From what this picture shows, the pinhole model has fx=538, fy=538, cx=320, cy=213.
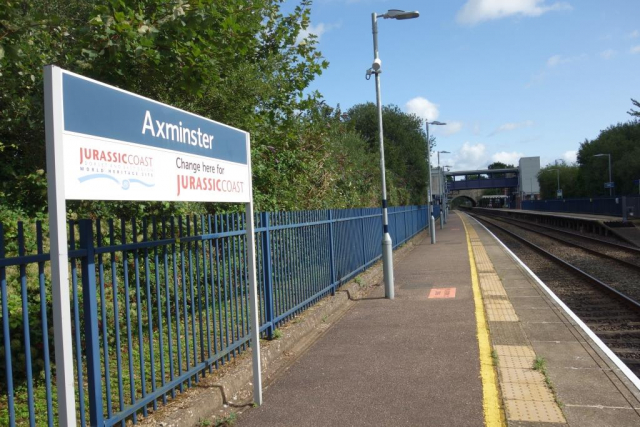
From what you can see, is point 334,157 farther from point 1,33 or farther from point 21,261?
point 21,261

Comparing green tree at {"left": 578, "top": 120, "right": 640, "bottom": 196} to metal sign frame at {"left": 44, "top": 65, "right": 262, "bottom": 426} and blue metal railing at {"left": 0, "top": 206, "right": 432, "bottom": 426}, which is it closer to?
blue metal railing at {"left": 0, "top": 206, "right": 432, "bottom": 426}

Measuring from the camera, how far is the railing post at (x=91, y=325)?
321 centimetres

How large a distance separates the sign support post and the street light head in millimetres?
9059

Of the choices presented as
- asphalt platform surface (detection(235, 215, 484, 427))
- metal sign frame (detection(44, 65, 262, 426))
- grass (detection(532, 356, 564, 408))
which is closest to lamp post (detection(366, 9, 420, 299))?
asphalt platform surface (detection(235, 215, 484, 427))

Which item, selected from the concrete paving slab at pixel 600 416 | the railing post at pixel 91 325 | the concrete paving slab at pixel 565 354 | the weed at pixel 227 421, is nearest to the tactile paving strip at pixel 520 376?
the concrete paving slab at pixel 565 354

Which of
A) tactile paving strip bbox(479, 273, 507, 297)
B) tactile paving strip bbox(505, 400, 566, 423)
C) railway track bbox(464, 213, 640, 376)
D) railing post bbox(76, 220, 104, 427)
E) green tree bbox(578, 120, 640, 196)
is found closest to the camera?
railing post bbox(76, 220, 104, 427)

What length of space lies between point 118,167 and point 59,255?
2.34 feet

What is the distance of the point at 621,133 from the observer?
6272 cm

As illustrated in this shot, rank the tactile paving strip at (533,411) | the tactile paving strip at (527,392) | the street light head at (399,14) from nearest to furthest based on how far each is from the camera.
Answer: the tactile paving strip at (533,411) < the tactile paving strip at (527,392) < the street light head at (399,14)

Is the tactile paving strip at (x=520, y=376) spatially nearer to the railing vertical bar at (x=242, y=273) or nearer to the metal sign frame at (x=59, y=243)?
the railing vertical bar at (x=242, y=273)

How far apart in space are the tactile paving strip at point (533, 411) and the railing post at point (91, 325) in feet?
9.66

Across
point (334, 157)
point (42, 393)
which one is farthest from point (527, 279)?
point (42, 393)

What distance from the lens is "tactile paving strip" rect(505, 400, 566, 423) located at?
4055 millimetres

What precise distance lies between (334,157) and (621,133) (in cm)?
5815
